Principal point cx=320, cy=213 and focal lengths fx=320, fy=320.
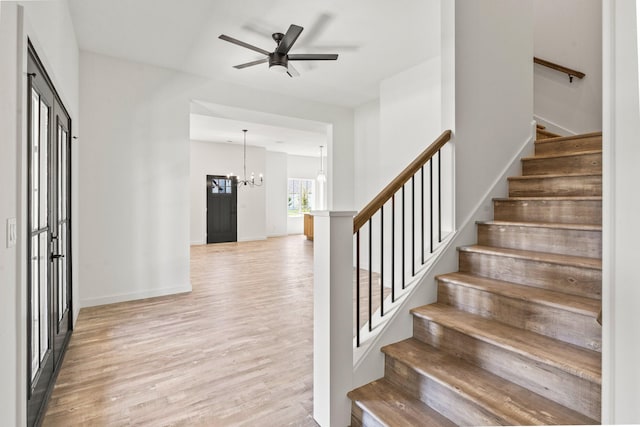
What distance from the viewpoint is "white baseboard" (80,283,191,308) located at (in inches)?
146

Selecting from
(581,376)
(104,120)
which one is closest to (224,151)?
(104,120)

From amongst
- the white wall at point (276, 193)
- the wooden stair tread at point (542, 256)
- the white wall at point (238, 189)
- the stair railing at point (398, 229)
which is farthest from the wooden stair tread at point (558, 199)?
the white wall at point (276, 193)

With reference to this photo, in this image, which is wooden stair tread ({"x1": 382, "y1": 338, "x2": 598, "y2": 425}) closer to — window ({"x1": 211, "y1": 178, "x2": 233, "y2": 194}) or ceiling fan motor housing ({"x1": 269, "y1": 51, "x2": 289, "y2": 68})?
ceiling fan motor housing ({"x1": 269, "y1": 51, "x2": 289, "y2": 68})

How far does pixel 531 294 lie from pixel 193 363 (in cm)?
232

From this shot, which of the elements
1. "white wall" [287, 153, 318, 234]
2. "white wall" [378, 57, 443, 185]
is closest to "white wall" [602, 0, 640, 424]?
"white wall" [378, 57, 443, 185]

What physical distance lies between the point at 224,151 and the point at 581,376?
954 cm

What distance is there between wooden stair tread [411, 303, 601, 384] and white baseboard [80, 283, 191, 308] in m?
3.38

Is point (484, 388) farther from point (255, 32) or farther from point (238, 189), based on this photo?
point (238, 189)

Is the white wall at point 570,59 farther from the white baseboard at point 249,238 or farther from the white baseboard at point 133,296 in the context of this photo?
the white baseboard at point 249,238

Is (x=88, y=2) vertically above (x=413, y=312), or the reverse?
(x=88, y=2)

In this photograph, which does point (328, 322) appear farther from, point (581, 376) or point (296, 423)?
point (581, 376)

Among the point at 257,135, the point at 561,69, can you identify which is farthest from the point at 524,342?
the point at 257,135
